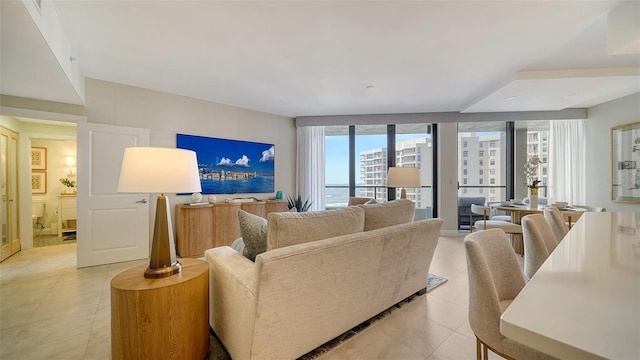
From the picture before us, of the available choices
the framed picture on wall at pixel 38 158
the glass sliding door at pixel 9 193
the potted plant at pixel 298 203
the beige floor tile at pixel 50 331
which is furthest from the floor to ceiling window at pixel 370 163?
the framed picture on wall at pixel 38 158

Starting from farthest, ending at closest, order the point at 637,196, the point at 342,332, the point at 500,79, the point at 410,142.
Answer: the point at 410,142 → the point at 637,196 → the point at 500,79 → the point at 342,332

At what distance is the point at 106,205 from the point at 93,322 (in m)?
1.88

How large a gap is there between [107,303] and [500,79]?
16.9ft

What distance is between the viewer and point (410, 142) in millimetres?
5551

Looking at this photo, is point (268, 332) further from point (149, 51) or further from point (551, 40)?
point (551, 40)

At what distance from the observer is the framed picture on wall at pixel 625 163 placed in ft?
12.5

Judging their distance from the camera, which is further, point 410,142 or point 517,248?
point 410,142

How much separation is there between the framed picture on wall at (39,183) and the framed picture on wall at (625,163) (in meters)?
10.3

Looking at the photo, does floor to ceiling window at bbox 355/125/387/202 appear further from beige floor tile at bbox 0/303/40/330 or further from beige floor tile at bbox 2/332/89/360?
beige floor tile at bbox 0/303/40/330

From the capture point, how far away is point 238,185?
4773mm

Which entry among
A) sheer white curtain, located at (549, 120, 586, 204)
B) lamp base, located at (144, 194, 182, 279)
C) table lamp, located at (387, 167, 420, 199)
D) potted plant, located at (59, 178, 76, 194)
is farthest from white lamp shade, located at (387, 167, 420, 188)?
potted plant, located at (59, 178, 76, 194)

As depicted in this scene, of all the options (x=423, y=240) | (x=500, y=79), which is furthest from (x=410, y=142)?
(x=423, y=240)

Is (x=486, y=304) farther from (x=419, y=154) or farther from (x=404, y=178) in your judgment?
(x=419, y=154)

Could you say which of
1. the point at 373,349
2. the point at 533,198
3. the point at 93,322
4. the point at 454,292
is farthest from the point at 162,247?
the point at 533,198
